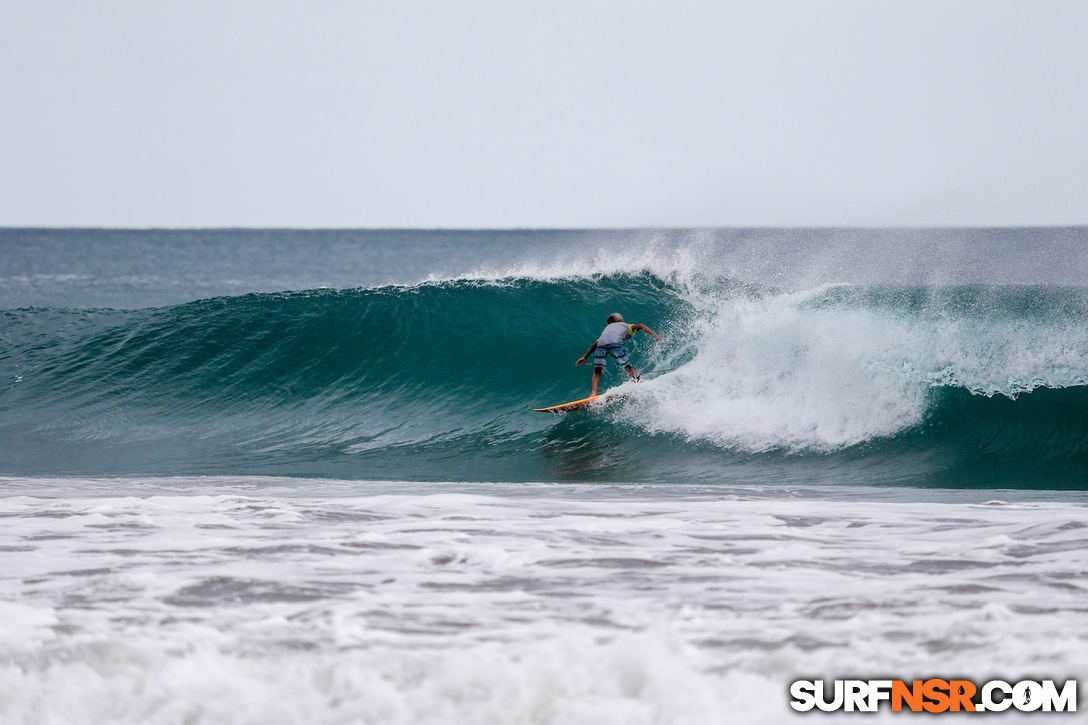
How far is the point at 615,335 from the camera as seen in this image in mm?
10375

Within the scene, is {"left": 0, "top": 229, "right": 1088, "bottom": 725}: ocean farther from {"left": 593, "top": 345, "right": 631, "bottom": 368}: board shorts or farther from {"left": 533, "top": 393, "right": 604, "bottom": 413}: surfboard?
{"left": 593, "top": 345, "right": 631, "bottom": 368}: board shorts

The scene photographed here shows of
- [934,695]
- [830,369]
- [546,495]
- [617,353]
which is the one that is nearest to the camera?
[934,695]

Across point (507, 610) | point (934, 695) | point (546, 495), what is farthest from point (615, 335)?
point (934, 695)

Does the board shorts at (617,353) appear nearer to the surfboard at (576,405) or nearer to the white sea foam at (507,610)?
the surfboard at (576,405)

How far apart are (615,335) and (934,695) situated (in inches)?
285

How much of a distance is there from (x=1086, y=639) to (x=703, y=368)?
7047 mm

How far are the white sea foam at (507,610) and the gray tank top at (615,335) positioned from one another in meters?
4.25

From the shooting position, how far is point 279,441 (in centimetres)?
1023

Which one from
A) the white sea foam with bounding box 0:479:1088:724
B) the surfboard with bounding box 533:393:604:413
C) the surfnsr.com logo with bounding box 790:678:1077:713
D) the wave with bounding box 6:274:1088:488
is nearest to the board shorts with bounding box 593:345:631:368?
the wave with bounding box 6:274:1088:488

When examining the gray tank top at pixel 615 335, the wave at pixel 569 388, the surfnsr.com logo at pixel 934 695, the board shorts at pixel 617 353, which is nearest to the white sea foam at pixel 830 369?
the wave at pixel 569 388

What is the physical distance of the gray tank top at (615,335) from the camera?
10359 mm

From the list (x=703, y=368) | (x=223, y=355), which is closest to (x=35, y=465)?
(x=223, y=355)

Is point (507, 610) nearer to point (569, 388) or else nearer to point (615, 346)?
point (615, 346)

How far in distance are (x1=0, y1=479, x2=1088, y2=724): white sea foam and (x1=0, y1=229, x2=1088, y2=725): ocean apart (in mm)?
19
